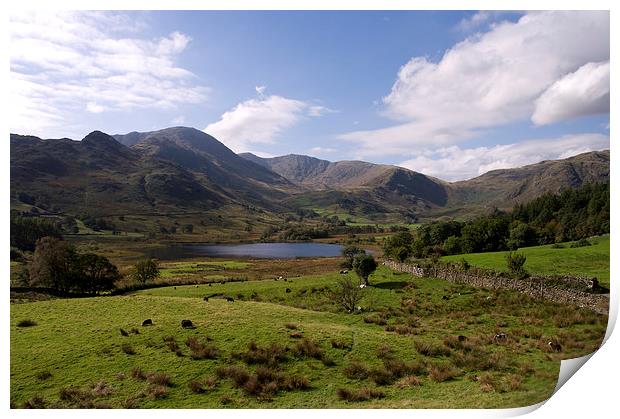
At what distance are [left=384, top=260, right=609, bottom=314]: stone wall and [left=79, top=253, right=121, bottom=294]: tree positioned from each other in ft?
134

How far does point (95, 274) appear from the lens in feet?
155

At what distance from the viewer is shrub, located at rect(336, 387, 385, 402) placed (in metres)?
15.4

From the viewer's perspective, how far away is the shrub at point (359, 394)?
15406 millimetres

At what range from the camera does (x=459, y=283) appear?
4053cm

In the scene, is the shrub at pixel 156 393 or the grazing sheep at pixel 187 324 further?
the grazing sheep at pixel 187 324

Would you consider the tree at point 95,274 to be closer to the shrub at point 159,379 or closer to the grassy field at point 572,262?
the shrub at point 159,379

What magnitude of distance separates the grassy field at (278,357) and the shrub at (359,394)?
45 mm

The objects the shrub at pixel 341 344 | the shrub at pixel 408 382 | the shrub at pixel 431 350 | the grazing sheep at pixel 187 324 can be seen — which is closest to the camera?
the shrub at pixel 408 382

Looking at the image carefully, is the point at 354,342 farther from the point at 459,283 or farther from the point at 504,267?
the point at 504,267

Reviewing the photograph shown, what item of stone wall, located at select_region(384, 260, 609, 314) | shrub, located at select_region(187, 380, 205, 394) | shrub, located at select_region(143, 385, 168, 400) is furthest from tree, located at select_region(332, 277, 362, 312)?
shrub, located at select_region(143, 385, 168, 400)

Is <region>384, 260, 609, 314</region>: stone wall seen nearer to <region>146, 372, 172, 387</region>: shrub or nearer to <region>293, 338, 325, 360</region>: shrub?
<region>293, 338, 325, 360</region>: shrub

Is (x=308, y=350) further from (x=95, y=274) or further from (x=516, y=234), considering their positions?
(x=516, y=234)

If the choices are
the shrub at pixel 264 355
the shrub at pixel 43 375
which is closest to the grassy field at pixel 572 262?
the shrub at pixel 264 355
